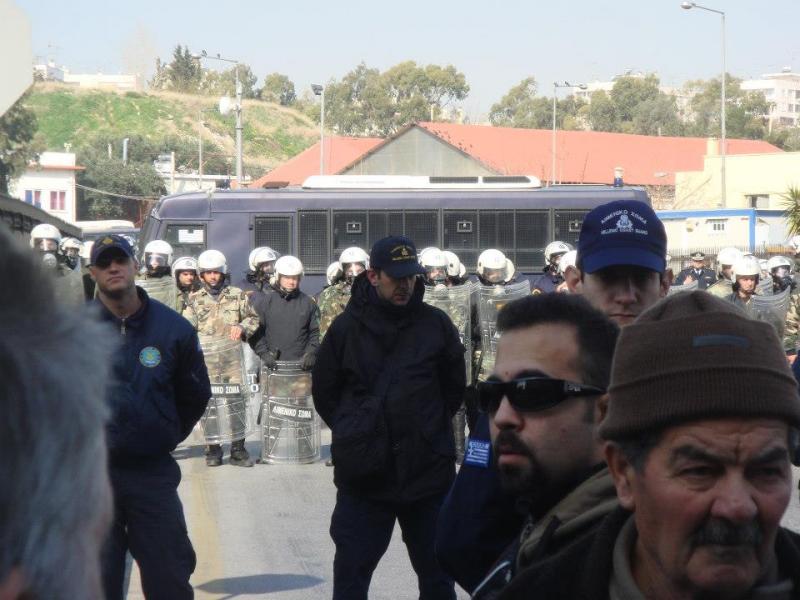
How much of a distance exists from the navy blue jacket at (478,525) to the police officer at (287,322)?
451 inches

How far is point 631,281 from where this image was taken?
3609 mm

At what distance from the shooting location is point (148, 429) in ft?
19.6

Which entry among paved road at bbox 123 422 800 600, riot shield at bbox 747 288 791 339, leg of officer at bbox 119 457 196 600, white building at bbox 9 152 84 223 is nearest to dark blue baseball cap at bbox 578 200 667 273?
leg of officer at bbox 119 457 196 600

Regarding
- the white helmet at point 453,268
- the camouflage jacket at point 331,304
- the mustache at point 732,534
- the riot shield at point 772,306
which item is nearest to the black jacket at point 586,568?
the mustache at point 732,534

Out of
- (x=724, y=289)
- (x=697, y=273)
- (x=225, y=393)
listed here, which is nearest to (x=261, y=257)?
(x=225, y=393)

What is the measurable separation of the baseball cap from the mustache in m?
4.93

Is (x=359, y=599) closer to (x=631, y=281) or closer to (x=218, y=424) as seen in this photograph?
(x=631, y=281)

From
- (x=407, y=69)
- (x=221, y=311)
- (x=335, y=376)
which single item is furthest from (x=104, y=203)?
(x=335, y=376)

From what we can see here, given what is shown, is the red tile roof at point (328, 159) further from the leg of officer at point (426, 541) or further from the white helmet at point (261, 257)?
the leg of officer at point (426, 541)

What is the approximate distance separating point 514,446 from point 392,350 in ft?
11.4

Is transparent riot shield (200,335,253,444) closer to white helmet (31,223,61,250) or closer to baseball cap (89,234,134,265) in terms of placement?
white helmet (31,223,61,250)

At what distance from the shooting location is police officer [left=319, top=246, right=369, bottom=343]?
15.1 meters

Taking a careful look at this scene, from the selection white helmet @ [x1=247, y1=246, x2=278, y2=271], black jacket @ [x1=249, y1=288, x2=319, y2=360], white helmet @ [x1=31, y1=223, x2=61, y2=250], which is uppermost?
white helmet @ [x1=31, y1=223, x2=61, y2=250]

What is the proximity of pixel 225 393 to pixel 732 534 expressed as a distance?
12398 mm
